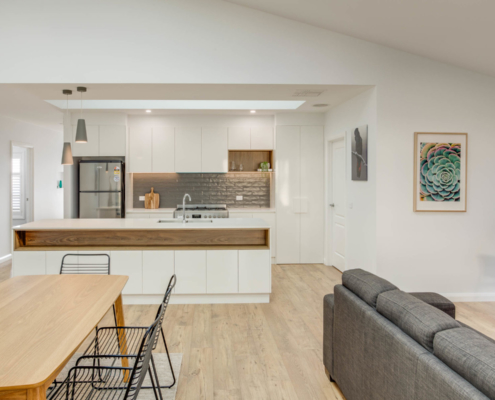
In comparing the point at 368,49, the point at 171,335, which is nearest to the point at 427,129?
the point at 368,49

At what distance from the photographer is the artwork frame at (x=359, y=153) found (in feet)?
14.7

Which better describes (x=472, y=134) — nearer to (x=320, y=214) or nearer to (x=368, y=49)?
(x=368, y=49)

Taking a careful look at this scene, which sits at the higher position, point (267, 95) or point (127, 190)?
point (267, 95)

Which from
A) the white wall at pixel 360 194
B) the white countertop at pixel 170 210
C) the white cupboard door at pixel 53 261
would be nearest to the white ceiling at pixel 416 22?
the white wall at pixel 360 194

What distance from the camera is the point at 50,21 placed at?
3994 mm

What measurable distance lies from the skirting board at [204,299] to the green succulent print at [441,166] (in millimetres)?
2241

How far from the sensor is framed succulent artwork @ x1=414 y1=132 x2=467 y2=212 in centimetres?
420

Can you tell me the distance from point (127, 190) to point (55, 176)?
3765mm

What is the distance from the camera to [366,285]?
212 cm

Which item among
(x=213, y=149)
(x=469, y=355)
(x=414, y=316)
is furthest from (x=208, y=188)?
(x=469, y=355)

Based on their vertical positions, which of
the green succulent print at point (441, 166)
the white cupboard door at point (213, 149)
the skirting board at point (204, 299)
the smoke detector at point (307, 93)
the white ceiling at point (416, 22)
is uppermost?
the white ceiling at point (416, 22)

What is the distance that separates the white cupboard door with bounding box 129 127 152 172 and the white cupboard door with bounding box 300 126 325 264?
105 inches

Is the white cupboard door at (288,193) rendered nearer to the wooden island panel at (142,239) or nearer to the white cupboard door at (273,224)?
the white cupboard door at (273,224)

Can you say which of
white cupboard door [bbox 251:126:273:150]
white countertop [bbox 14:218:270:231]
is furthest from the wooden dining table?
white cupboard door [bbox 251:126:273:150]
